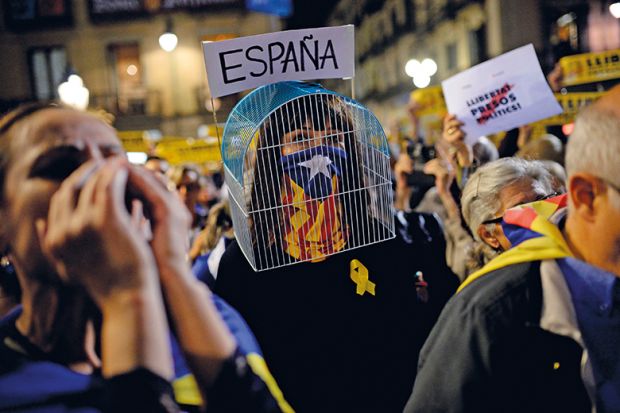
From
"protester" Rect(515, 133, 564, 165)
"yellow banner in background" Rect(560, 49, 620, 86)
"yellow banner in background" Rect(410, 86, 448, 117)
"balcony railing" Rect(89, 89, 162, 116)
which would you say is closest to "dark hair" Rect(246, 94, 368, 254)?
"protester" Rect(515, 133, 564, 165)

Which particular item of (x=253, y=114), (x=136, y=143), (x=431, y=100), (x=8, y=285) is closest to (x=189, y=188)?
(x=253, y=114)

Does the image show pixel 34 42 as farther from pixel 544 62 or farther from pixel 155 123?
pixel 544 62

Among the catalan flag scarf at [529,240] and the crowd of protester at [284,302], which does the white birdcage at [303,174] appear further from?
the catalan flag scarf at [529,240]

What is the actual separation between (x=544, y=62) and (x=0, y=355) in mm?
18013

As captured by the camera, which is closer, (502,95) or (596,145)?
(596,145)

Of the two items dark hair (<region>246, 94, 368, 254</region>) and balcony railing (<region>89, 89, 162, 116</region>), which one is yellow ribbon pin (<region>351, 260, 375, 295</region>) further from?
balcony railing (<region>89, 89, 162, 116</region>)

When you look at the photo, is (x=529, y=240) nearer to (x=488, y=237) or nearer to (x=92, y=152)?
(x=488, y=237)

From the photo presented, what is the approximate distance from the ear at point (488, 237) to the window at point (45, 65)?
26.5m

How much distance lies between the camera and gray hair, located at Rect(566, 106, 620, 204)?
1266mm

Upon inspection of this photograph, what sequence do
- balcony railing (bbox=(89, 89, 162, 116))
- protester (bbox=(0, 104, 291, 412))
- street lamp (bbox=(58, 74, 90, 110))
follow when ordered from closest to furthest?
1. protester (bbox=(0, 104, 291, 412))
2. street lamp (bbox=(58, 74, 90, 110))
3. balcony railing (bbox=(89, 89, 162, 116))

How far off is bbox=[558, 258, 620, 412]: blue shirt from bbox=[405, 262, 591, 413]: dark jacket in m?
0.05

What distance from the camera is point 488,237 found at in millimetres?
2322

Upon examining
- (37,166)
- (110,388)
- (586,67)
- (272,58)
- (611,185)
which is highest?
(586,67)

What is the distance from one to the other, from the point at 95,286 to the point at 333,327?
1.43 metres
